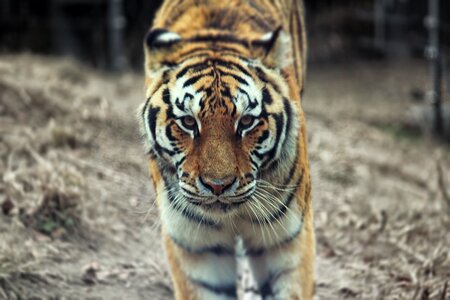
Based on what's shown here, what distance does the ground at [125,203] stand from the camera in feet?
14.4

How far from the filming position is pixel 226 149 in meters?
2.90

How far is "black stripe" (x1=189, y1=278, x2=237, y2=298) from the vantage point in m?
3.47

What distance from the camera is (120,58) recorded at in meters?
10.8

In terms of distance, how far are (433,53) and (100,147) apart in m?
4.11

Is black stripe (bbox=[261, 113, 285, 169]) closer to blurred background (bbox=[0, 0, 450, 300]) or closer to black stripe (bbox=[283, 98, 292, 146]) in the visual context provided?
black stripe (bbox=[283, 98, 292, 146])

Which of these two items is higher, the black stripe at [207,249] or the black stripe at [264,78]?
the black stripe at [264,78]

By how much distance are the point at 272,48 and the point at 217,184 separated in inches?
25.4

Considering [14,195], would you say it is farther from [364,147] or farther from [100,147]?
[364,147]

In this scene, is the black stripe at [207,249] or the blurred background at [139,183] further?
the blurred background at [139,183]

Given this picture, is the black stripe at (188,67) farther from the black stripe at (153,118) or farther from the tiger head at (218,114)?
the black stripe at (153,118)

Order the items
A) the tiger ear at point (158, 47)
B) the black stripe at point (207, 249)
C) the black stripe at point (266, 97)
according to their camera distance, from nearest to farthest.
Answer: the black stripe at point (266, 97), the tiger ear at point (158, 47), the black stripe at point (207, 249)

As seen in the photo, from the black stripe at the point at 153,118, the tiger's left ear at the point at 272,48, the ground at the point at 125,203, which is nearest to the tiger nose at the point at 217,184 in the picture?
the black stripe at the point at 153,118

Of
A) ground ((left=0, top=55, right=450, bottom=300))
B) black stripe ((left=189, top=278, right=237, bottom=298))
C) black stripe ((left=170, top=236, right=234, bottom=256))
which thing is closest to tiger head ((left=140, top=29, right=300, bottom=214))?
black stripe ((left=170, top=236, right=234, bottom=256))

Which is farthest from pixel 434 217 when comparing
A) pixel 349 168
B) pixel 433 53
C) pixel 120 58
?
pixel 120 58
